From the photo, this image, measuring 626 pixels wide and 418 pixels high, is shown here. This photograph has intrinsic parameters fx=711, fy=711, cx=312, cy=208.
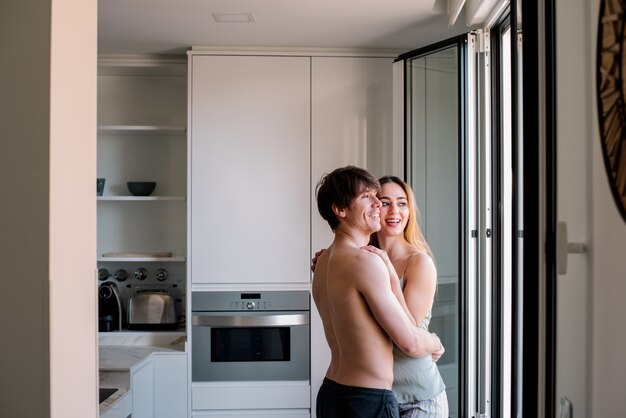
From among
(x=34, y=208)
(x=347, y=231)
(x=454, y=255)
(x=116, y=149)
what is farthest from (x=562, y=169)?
(x=116, y=149)

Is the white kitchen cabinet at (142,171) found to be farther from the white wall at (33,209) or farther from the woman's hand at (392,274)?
the white wall at (33,209)

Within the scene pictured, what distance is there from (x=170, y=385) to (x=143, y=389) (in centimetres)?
23

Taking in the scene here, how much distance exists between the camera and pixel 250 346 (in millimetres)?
4207

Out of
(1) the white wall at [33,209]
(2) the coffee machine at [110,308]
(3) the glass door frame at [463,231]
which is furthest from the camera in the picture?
(2) the coffee machine at [110,308]

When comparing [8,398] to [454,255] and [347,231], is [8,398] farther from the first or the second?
[454,255]

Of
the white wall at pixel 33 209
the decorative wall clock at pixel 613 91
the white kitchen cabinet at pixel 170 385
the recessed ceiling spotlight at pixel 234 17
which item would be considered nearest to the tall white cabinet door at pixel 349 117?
the recessed ceiling spotlight at pixel 234 17

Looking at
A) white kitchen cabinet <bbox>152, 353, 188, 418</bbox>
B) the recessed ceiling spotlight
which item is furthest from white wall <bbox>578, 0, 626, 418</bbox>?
white kitchen cabinet <bbox>152, 353, 188, 418</bbox>

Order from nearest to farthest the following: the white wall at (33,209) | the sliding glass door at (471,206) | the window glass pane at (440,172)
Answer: the white wall at (33,209)
the sliding glass door at (471,206)
the window glass pane at (440,172)

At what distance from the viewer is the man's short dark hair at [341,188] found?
208 centimetres

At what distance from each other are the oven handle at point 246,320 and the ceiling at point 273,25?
1.61 meters

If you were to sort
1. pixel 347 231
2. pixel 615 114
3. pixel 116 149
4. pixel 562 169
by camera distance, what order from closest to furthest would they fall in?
pixel 615 114 → pixel 562 169 → pixel 347 231 → pixel 116 149

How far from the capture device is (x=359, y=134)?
4.24m

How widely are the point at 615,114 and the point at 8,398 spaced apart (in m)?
1.51

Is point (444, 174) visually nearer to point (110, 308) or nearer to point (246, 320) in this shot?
point (246, 320)
